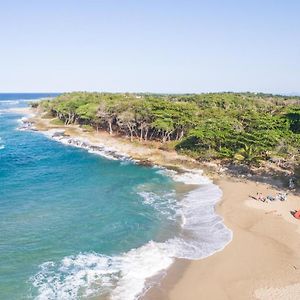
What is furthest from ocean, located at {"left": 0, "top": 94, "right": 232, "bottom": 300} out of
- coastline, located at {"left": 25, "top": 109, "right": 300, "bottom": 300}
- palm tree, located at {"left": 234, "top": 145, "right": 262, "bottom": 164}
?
palm tree, located at {"left": 234, "top": 145, "right": 262, "bottom": 164}

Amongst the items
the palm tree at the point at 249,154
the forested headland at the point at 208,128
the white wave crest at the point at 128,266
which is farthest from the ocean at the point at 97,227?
the forested headland at the point at 208,128

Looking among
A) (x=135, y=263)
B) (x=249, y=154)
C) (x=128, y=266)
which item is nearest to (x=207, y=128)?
(x=249, y=154)

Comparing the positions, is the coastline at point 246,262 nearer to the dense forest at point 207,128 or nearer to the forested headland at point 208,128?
the forested headland at point 208,128

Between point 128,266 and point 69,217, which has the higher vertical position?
point 69,217

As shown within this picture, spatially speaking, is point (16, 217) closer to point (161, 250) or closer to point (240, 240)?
point (161, 250)

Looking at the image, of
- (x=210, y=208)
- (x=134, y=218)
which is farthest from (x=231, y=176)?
(x=134, y=218)

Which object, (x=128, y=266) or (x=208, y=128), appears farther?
Answer: (x=208, y=128)

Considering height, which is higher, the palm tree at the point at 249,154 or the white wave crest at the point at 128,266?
the palm tree at the point at 249,154

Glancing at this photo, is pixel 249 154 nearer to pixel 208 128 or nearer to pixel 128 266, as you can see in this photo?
pixel 208 128
